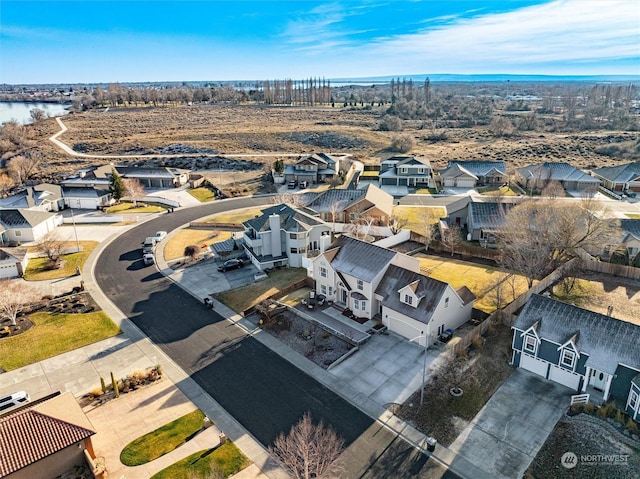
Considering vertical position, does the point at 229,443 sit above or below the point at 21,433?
below

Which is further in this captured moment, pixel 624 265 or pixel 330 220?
pixel 330 220

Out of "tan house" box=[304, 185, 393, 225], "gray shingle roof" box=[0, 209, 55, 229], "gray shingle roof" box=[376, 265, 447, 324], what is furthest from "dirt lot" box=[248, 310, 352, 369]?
"gray shingle roof" box=[0, 209, 55, 229]

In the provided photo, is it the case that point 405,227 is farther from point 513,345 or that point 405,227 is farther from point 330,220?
point 513,345

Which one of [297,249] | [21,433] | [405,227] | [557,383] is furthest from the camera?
[405,227]

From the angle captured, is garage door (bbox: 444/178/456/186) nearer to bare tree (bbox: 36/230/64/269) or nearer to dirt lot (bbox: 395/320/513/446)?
dirt lot (bbox: 395/320/513/446)

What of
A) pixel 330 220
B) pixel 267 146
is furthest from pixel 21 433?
pixel 267 146

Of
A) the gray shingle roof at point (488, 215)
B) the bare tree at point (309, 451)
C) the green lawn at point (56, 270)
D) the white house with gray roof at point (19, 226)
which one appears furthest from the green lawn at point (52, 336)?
the gray shingle roof at point (488, 215)

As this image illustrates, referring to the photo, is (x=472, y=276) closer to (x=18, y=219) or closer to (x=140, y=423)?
(x=140, y=423)
